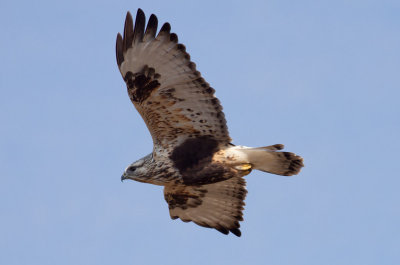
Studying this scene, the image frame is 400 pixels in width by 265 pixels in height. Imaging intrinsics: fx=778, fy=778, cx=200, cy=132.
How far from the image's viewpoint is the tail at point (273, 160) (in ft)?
37.6

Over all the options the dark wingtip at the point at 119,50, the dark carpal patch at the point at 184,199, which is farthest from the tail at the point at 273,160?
the dark wingtip at the point at 119,50

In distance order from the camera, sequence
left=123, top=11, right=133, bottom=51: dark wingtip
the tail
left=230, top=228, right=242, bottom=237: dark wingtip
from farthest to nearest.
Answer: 1. left=230, top=228, right=242, bottom=237: dark wingtip
2. the tail
3. left=123, top=11, right=133, bottom=51: dark wingtip

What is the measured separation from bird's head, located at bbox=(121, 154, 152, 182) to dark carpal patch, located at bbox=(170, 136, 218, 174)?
1.33 ft

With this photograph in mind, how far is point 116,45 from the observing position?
1101cm

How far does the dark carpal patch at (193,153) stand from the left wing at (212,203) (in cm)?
123

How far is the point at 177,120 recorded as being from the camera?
11.5 m

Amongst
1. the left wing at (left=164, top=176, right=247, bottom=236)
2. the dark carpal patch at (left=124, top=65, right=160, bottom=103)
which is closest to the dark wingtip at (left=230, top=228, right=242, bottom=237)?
the left wing at (left=164, top=176, right=247, bottom=236)

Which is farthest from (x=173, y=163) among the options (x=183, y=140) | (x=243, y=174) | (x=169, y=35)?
(x=169, y=35)

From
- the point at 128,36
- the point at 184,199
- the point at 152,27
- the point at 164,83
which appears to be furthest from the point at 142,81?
the point at 184,199

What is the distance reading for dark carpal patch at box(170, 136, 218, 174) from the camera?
451 inches

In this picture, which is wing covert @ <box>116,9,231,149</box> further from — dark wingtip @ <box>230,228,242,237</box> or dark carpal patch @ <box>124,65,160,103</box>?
dark wingtip @ <box>230,228,242,237</box>

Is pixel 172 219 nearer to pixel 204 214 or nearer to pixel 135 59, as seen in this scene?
pixel 204 214

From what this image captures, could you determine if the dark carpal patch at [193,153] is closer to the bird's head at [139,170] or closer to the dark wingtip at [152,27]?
the bird's head at [139,170]

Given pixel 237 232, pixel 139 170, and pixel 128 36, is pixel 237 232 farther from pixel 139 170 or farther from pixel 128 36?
pixel 128 36
